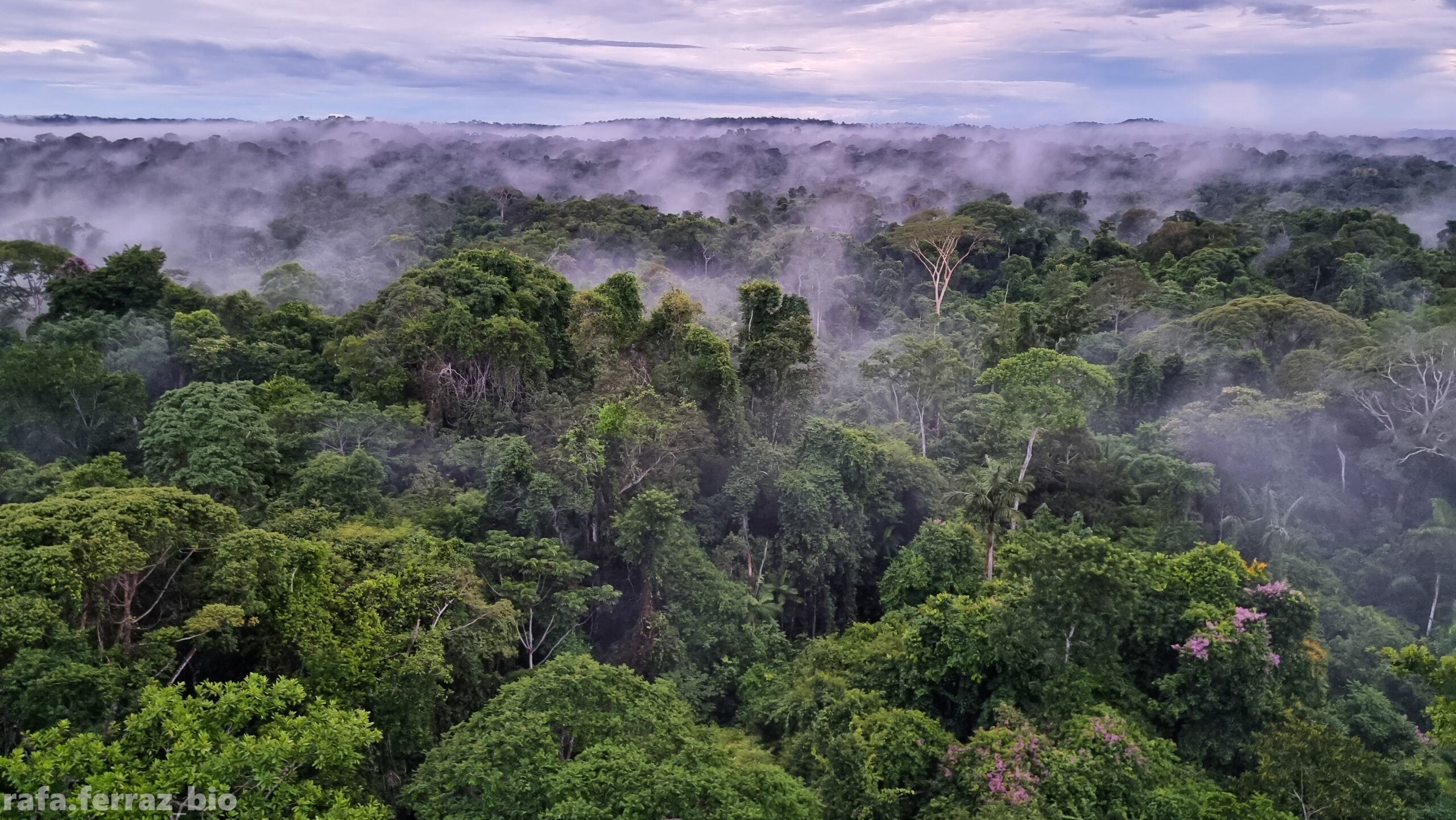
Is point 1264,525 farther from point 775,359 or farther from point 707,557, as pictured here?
point 707,557

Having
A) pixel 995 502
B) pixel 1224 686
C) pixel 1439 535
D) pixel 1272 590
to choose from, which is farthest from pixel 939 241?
pixel 1224 686

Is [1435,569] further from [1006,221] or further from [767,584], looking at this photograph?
[1006,221]

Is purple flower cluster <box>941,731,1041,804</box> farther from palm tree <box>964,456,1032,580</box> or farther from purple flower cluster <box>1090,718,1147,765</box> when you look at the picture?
palm tree <box>964,456,1032,580</box>

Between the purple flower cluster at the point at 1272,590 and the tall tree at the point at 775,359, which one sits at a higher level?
the tall tree at the point at 775,359

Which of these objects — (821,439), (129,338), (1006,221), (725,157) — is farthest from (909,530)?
(725,157)

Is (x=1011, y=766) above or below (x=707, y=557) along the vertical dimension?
below

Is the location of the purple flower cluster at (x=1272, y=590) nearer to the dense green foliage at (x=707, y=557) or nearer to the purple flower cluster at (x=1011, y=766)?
the dense green foliage at (x=707, y=557)

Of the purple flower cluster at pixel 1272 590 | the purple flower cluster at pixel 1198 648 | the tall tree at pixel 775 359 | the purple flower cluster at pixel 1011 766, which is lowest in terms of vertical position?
the purple flower cluster at pixel 1011 766

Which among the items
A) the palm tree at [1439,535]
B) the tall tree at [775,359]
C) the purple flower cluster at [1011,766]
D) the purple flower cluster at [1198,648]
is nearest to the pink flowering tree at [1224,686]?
the purple flower cluster at [1198,648]
